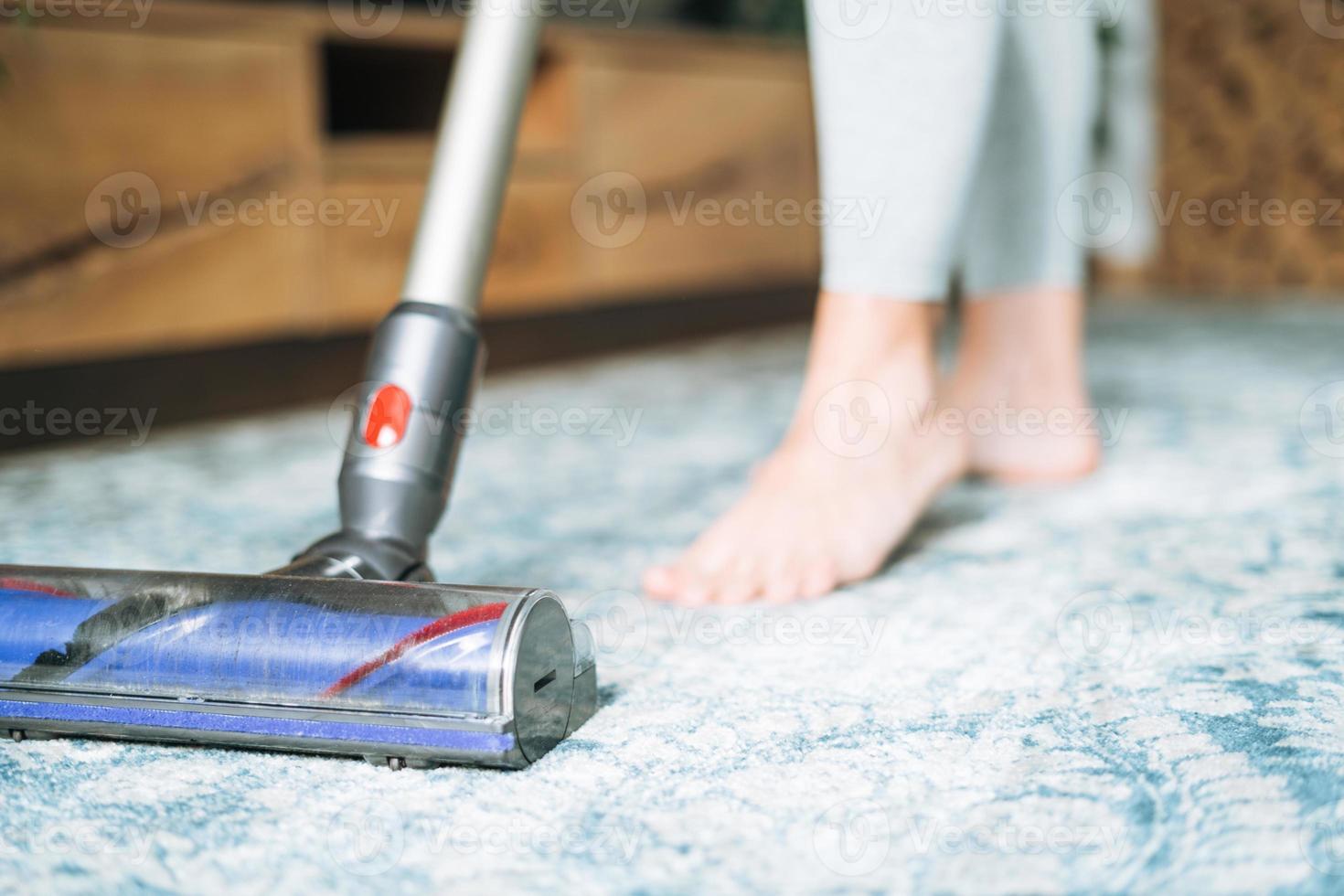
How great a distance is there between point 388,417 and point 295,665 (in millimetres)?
185

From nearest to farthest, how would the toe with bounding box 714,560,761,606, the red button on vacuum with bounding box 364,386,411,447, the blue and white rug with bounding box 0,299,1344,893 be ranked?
the blue and white rug with bounding box 0,299,1344,893 < the red button on vacuum with bounding box 364,386,411,447 < the toe with bounding box 714,560,761,606

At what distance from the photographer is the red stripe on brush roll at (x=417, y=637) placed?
19.6 inches

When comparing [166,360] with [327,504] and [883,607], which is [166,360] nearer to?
[327,504]

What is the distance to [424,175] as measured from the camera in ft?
5.54

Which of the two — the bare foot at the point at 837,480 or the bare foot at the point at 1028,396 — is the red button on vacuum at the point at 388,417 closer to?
the bare foot at the point at 837,480

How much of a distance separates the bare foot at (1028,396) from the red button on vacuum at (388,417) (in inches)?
22.2

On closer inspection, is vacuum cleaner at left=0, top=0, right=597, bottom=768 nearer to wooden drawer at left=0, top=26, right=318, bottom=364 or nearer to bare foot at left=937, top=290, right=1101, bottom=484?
bare foot at left=937, top=290, right=1101, bottom=484

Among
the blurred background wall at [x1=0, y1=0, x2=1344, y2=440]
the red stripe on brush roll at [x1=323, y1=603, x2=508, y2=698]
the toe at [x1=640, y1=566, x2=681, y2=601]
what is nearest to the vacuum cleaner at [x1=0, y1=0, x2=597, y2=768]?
the red stripe on brush roll at [x1=323, y1=603, x2=508, y2=698]

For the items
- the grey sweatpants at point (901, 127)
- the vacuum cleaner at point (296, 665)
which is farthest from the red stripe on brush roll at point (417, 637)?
the grey sweatpants at point (901, 127)

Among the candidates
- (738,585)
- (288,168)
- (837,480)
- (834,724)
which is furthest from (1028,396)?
(288,168)

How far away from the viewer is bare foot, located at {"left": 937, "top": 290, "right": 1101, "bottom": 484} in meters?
1.10

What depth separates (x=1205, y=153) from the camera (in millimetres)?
3045

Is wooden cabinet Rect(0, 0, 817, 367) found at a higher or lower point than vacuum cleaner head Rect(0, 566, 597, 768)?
higher

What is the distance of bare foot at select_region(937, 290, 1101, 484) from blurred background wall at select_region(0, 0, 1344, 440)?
32.7 inches
